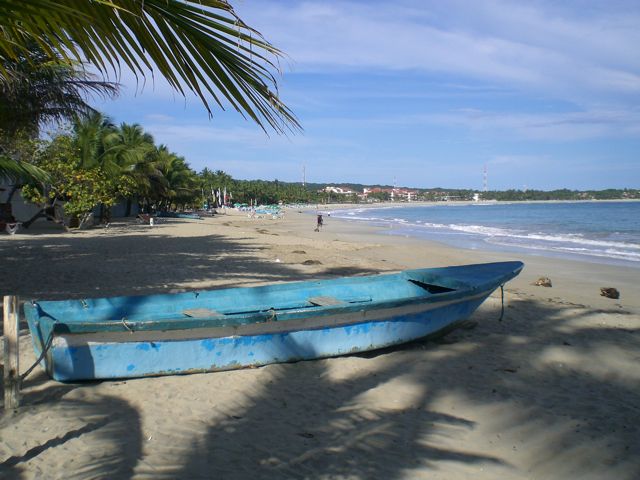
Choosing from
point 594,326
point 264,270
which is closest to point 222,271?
point 264,270

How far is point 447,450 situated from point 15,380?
3.20m

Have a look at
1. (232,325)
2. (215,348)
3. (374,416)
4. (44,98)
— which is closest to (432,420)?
(374,416)

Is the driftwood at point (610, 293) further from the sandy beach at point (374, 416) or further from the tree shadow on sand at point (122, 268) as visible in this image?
the tree shadow on sand at point (122, 268)

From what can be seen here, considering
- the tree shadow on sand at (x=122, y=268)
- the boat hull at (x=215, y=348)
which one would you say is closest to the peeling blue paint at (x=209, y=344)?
the boat hull at (x=215, y=348)

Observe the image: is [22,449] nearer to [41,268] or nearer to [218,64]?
[218,64]

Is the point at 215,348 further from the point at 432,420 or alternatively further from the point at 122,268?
the point at 122,268

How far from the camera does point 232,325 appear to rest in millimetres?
4742

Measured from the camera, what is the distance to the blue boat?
4.39m

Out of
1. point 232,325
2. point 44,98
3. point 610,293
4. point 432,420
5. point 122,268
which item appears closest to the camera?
point 432,420

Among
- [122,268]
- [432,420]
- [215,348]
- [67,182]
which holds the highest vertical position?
[67,182]

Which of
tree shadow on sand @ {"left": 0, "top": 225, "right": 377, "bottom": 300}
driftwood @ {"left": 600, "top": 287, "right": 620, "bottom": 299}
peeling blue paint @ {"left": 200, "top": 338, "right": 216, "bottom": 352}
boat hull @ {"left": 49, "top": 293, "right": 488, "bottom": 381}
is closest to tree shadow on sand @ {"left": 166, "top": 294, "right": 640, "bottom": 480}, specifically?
boat hull @ {"left": 49, "top": 293, "right": 488, "bottom": 381}

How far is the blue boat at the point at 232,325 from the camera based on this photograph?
439 centimetres

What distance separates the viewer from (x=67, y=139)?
22594 millimetres

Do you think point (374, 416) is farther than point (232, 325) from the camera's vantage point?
No
